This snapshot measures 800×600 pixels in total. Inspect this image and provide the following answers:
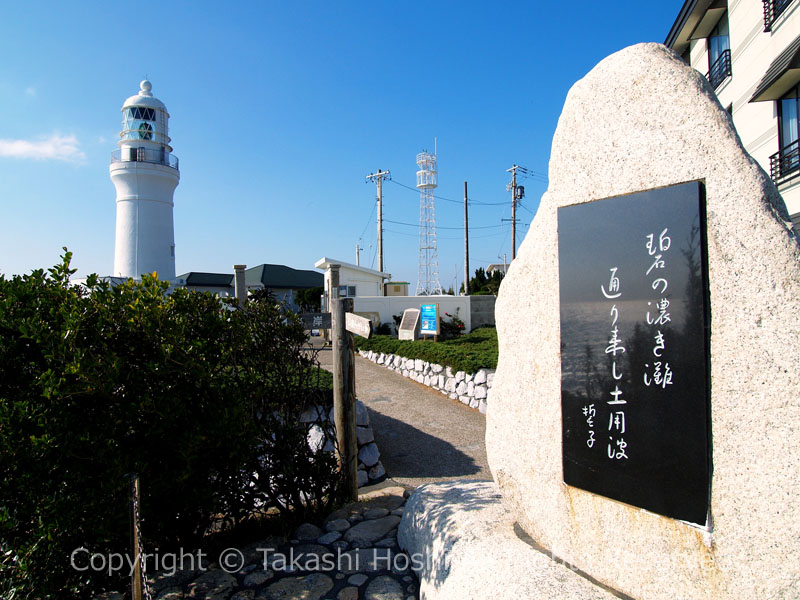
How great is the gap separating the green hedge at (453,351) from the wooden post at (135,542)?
7.23 metres

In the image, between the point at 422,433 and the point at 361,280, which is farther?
the point at 361,280

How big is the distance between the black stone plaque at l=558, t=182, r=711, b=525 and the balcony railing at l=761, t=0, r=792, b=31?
11602mm

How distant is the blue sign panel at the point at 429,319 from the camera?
14184 millimetres

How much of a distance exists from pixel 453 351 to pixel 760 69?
31.9 ft

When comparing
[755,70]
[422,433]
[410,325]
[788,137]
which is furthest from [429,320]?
[755,70]

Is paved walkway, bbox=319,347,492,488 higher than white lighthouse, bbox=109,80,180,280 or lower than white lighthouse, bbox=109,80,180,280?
lower

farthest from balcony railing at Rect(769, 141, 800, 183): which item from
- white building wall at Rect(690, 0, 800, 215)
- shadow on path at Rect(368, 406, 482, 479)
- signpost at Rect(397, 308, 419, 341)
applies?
signpost at Rect(397, 308, 419, 341)

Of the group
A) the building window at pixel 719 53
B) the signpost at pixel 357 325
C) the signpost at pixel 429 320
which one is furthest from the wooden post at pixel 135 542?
the building window at pixel 719 53

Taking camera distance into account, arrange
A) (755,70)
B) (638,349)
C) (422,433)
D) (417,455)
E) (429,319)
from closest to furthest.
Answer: (638,349) < (417,455) < (422,433) < (755,70) < (429,319)

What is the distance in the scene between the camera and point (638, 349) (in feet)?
8.08

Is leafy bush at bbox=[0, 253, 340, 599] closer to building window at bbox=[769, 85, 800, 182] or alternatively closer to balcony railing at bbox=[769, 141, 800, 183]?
balcony railing at bbox=[769, 141, 800, 183]

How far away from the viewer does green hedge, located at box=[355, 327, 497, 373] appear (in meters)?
9.77

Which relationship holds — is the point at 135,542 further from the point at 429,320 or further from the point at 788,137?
the point at 788,137

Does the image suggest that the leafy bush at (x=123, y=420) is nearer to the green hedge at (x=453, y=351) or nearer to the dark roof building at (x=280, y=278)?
the green hedge at (x=453, y=351)
